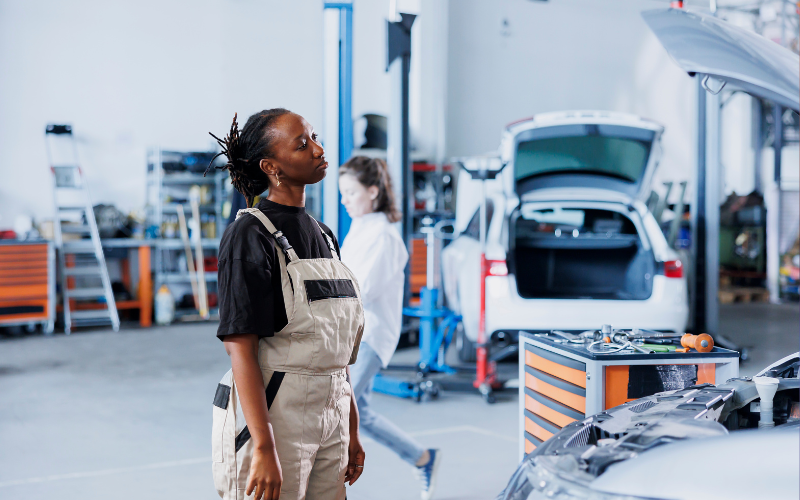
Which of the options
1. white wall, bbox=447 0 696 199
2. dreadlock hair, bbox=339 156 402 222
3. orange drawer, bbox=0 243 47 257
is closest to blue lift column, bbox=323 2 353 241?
dreadlock hair, bbox=339 156 402 222

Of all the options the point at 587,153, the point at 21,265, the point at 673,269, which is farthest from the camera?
the point at 21,265

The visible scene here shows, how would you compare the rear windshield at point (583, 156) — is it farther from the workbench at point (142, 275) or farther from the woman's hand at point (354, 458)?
the workbench at point (142, 275)

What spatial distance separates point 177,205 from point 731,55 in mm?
8058

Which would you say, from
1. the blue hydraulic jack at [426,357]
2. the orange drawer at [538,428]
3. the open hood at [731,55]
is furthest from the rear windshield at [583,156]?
the open hood at [731,55]

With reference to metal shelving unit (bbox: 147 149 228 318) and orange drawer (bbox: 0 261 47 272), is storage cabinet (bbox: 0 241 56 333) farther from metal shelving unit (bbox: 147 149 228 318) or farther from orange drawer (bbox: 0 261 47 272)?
metal shelving unit (bbox: 147 149 228 318)

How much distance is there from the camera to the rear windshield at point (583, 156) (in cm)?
528

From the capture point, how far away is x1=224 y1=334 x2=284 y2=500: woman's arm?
1482 mm

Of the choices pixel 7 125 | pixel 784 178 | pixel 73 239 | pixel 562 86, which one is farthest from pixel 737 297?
pixel 7 125

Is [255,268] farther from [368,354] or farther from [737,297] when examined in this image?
[737,297]

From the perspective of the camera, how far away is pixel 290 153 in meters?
1.62

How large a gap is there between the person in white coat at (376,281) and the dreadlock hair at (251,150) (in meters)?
1.26

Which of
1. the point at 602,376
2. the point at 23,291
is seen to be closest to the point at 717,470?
Answer: the point at 602,376

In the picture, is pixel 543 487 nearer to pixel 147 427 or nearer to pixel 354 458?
pixel 354 458

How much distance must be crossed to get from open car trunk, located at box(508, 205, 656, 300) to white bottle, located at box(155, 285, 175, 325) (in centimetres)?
455
